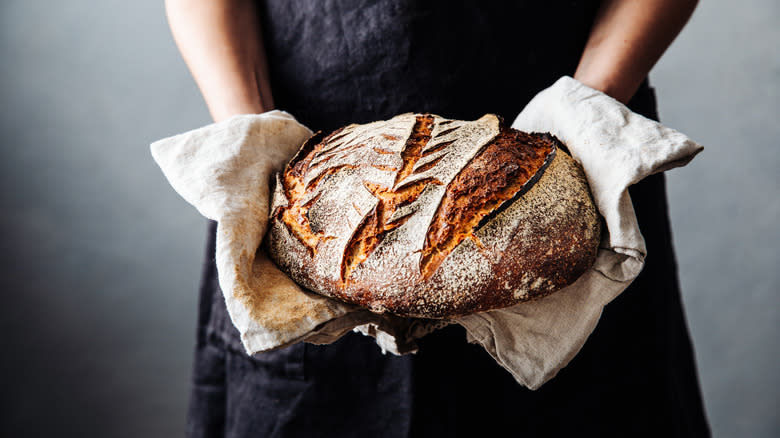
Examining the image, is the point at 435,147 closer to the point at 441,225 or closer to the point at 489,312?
the point at 441,225

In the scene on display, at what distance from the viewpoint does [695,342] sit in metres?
2.01

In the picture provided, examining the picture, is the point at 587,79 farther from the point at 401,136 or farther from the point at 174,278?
the point at 174,278

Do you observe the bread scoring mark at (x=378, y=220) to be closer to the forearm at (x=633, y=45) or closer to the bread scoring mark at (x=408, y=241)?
the bread scoring mark at (x=408, y=241)

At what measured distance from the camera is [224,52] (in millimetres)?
977

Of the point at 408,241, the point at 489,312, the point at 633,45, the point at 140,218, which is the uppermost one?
the point at 633,45

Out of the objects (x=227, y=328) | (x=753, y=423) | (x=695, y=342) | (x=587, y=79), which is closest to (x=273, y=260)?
(x=227, y=328)

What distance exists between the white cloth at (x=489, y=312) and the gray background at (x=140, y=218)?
1210mm

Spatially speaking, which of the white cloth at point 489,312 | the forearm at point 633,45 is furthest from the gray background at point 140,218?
the white cloth at point 489,312

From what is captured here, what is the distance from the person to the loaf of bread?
30 cm

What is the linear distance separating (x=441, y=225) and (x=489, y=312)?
6.5 inches

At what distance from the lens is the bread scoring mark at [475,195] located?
0.64 m

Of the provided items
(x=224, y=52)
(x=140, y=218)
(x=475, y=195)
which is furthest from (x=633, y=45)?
(x=140, y=218)

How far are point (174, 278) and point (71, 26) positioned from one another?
0.89m

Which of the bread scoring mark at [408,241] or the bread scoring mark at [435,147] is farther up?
the bread scoring mark at [435,147]
